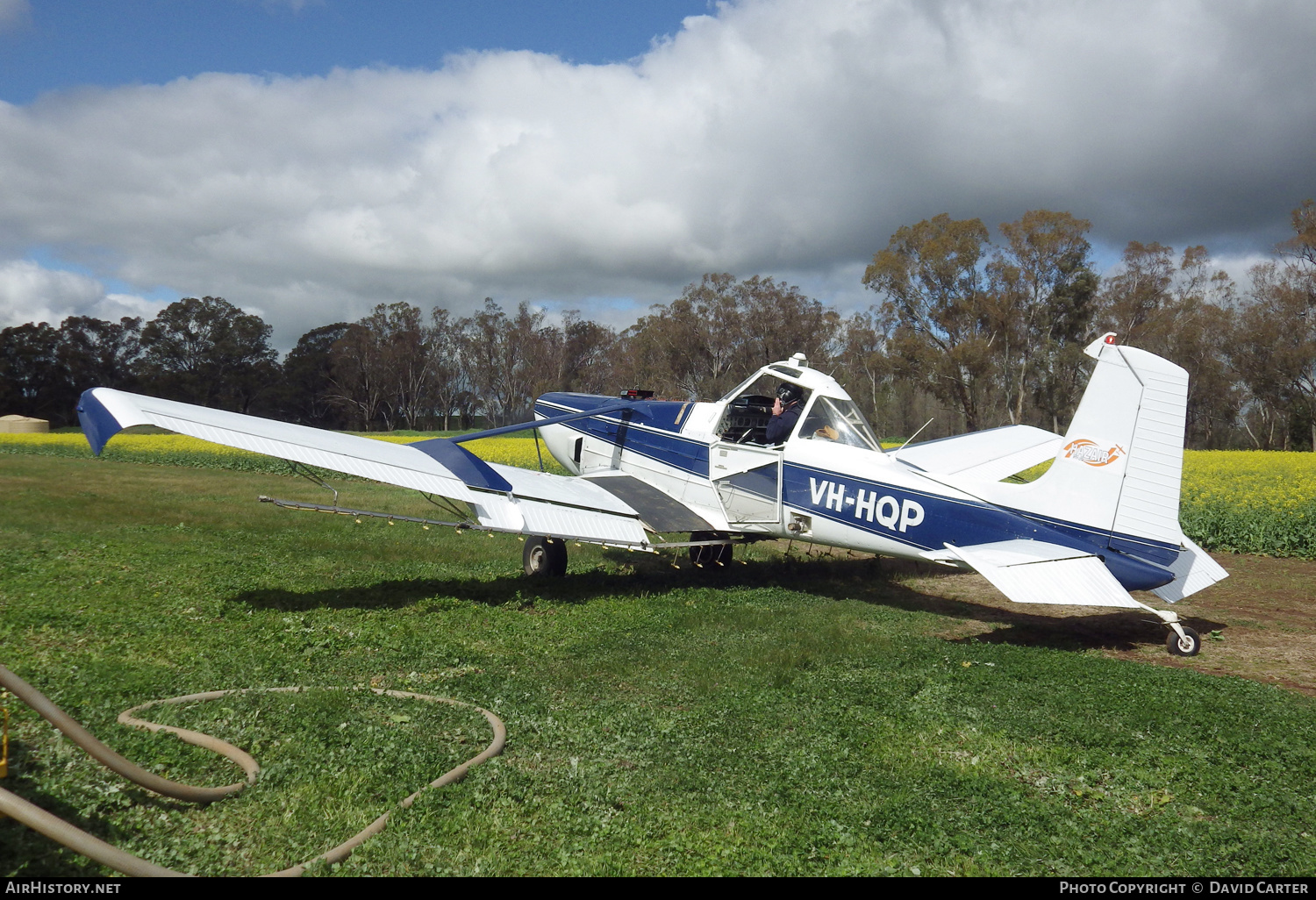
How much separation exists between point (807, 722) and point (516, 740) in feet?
6.42

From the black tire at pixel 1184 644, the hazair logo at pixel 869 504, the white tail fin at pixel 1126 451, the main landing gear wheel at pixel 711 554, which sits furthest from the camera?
the main landing gear wheel at pixel 711 554

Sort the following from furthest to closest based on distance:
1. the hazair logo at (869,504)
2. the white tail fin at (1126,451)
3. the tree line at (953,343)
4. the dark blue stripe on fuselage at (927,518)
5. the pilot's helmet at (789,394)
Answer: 1. the tree line at (953,343)
2. the pilot's helmet at (789,394)
3. the hazair logo at (869,504)
4. the dark blue stripe on fuselage at (927,518)
5. the white tail fin at (1126,451)

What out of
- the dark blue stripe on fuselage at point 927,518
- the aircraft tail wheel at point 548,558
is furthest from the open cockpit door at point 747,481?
the aircraft tail wheel at point 548,558

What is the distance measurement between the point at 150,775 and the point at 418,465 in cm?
533

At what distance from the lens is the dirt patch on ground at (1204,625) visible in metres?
7.14

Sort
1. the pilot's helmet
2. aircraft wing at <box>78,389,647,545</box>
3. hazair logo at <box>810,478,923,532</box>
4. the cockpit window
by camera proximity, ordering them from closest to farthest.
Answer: aircraft wing at <box>78,389,647,545</box>
hazair logo at <box>810,478,923,532</box>
the cockpit window
the pilot's helmet

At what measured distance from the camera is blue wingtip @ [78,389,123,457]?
608 centimetres

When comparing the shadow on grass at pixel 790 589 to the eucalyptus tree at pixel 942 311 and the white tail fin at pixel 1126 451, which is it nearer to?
the white tail fin at pixel 1126 451

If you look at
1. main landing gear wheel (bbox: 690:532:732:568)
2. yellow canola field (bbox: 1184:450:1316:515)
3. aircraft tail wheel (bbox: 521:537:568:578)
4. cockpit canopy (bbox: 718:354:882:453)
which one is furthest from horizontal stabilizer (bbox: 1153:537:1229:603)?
yellow canola field (bbox: 1184:450:1316:515)

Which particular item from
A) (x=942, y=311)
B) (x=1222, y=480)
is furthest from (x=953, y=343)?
(x=1222, y=480)

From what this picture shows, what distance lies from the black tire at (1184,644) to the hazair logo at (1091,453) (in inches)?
73.5

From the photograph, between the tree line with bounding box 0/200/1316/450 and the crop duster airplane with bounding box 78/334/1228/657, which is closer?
the crop duster airplane with bounding box 78/334/1228/657

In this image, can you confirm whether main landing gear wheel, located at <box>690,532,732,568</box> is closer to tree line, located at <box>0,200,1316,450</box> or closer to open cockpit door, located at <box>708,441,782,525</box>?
open cockpit door, located at <box>708,441,782,525</box>

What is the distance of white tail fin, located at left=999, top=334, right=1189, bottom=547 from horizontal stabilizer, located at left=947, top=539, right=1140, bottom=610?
46cm
